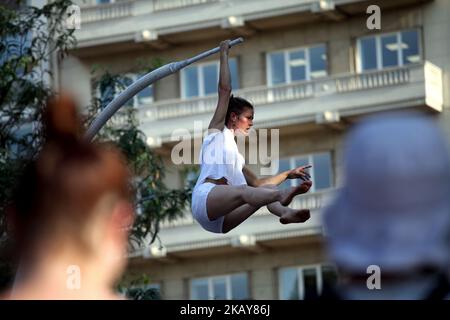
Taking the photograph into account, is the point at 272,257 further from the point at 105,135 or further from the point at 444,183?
the point at 444,183

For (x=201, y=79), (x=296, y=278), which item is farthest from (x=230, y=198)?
(x=201, y=79)

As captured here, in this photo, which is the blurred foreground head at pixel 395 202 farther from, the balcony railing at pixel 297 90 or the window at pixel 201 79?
the window at pixel 201 79

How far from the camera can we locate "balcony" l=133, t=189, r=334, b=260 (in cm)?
4209

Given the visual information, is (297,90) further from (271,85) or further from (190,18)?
(190,18)

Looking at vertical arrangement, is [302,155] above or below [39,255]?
above

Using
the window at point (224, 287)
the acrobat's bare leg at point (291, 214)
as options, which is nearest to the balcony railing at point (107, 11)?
the window at point (224, 287)

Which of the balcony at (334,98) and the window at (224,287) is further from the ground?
the balcony at (334,98)

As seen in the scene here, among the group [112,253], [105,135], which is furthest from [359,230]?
[105,135]

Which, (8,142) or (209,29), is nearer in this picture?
(8,142)

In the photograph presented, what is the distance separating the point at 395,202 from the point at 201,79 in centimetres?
3898

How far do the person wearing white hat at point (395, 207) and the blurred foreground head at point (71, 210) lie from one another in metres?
0.79

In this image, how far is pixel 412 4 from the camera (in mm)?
41250

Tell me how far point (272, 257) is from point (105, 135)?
14611 mm

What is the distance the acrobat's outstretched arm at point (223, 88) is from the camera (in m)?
13.7
